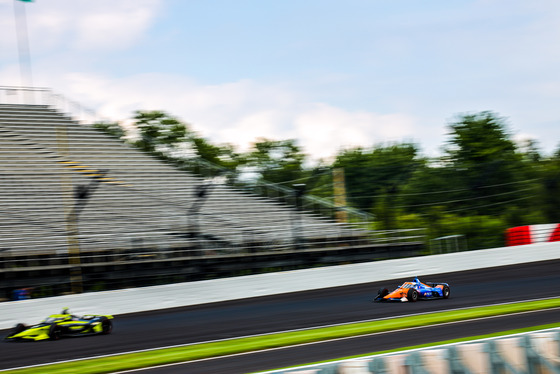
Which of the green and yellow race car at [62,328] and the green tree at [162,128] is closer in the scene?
the green and yellow race car at [62,328]

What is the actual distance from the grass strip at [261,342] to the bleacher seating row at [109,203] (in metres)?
6.90

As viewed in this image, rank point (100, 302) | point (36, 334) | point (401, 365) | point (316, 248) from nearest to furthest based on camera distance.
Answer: point (401, 365)
point (36, 334)
point (100, 302)
point (316, 248)

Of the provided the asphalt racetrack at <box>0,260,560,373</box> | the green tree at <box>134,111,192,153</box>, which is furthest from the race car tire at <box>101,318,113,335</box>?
the green tree at <box>134,111,192,153</box>

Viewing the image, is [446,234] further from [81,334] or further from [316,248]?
[81,334]

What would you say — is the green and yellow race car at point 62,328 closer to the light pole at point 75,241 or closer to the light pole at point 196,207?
the light pole at point 75,241

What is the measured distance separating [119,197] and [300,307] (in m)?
7.31

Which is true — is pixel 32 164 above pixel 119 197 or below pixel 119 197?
above

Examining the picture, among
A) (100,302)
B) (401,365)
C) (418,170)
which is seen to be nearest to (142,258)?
(100,302)

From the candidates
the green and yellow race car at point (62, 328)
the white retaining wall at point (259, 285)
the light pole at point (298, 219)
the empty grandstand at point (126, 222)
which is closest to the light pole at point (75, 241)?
the empty grandstand at point (126, 222)

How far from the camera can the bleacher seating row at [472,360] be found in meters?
3.70

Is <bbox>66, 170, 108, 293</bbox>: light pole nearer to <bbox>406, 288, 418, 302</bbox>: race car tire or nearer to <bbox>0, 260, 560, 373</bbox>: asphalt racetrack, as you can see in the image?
<bbox>0, 260, 560, 373</bbox>: asphalt racetrack

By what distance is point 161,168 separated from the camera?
19062mm

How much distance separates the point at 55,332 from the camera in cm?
877

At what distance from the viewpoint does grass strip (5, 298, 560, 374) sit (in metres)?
6.54
